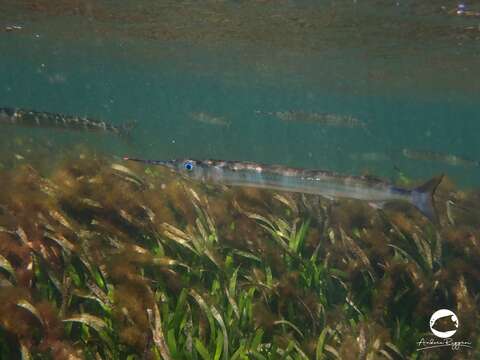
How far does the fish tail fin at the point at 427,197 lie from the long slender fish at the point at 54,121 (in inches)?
403

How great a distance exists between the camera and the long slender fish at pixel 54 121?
11938mm

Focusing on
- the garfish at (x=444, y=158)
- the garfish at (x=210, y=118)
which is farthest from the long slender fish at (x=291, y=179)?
the garfish at (x=210, y=118)

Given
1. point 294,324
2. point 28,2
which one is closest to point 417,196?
point 294,324

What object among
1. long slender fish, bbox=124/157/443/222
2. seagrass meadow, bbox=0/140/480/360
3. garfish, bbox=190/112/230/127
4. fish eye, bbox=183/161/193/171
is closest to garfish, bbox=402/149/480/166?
garfish, bbox=190/112/230/127

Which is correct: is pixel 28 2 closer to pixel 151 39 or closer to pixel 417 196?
pixel 151 39

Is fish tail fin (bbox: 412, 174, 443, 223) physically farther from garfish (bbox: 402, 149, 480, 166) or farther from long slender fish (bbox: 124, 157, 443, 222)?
garfish (bbox: 402, 149, 480, 166)

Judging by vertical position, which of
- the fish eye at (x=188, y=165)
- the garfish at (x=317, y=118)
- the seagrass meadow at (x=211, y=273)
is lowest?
the garfish at (x=317, y=118)

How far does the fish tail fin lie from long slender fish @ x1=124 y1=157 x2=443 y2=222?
0.95ft

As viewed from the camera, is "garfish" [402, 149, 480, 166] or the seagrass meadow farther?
"garfish" [402, 149, 480, 166]

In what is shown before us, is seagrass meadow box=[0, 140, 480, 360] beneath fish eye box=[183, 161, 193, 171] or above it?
beneath

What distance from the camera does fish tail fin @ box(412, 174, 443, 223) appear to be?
575cm

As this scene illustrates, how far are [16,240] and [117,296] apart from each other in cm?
160

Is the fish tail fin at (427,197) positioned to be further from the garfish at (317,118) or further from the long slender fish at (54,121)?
the garfish at (317,118)

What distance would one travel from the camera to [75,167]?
696cm
